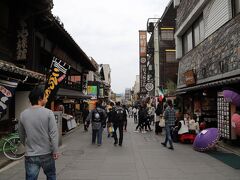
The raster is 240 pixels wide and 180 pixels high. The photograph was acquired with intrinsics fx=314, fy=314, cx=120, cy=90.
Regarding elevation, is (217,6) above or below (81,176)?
above

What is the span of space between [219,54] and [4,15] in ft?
29.8

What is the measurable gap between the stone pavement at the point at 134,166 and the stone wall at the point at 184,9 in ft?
32.0

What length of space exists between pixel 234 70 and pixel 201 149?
131 inches

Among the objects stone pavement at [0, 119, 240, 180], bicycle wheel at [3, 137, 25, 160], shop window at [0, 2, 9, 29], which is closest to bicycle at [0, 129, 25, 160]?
bicycle wheel at [3, 137, 25, 160]

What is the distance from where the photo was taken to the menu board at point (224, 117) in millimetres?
11975

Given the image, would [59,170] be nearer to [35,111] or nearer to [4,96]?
[4,96]

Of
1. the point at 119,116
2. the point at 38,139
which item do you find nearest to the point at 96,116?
the point at 119,116

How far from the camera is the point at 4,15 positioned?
1140cm

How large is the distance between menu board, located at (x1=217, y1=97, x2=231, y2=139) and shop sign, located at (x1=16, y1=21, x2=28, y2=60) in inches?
313

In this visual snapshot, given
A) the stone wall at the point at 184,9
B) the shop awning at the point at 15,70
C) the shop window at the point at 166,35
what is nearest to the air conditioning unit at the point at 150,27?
the shop window at the point at 166,35

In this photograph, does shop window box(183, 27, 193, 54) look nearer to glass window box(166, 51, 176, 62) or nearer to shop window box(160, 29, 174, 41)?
glass window box(166, 51, 176, 62)

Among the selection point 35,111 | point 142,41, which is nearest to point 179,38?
point 35,111

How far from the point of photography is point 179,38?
23.0 m

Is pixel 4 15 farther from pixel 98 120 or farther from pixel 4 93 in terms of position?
pixel 98 120
